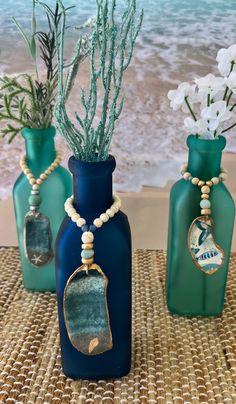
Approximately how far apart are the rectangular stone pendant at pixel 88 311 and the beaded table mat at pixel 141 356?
0.07m

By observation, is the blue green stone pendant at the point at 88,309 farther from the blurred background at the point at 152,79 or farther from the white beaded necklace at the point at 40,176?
the blurred background at the point at 152,79

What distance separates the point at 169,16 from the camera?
0.92 meters

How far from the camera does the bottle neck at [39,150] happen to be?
0.80m

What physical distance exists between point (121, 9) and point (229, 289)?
1.78 ft

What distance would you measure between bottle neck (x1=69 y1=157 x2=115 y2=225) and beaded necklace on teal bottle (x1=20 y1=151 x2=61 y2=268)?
0.19 meters

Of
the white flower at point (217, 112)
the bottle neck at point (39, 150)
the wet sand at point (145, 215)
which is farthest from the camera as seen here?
the wet sand at point (145, 215)

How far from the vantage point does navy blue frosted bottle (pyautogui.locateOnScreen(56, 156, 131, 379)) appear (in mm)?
614

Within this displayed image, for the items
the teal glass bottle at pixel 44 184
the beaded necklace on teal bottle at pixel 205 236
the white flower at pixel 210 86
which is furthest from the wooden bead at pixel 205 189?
the teal glass bottle at pixel 44 184

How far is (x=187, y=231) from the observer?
2.50ft

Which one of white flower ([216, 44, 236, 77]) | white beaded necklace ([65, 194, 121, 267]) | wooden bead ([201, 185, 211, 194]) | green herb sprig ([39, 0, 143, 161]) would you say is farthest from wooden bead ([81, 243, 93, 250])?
white flower ([216, 44, 236, 77])

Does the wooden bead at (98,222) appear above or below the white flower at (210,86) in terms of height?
below

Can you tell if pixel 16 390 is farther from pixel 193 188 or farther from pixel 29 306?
pixel 193 188

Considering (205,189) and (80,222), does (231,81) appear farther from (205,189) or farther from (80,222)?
(80,222)

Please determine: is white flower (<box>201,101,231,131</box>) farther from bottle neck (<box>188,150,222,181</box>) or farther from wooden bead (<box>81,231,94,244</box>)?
wooden bead (<box>81,231,94,244</box>)
